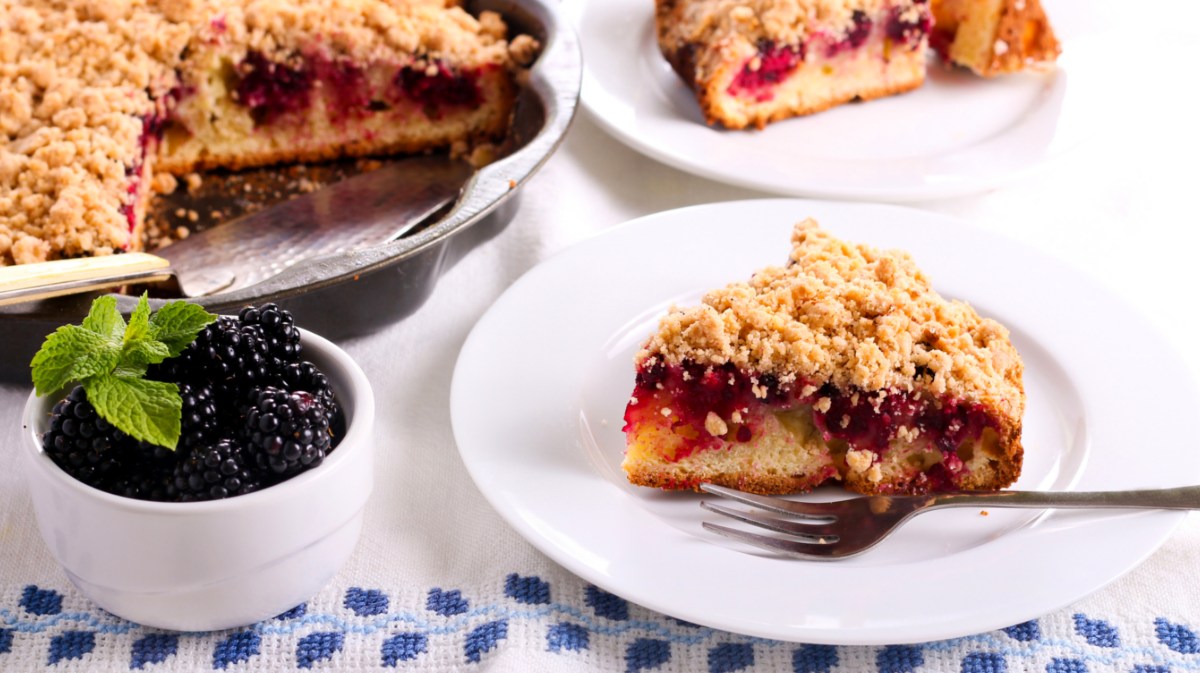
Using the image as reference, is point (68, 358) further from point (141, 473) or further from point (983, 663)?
point (983, 663)

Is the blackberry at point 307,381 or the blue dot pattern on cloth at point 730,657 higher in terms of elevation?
the blackberry at point 307,381

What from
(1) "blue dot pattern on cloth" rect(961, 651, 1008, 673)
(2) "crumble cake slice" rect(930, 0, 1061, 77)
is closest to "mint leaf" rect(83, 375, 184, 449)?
(1) "blue dot pattern on cloth" rect(961, 651, 1008, 673)

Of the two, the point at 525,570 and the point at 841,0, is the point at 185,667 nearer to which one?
the point at 525,570

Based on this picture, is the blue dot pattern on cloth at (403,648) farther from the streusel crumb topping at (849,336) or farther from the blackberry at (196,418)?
the streusel crumb topping at (849,336)

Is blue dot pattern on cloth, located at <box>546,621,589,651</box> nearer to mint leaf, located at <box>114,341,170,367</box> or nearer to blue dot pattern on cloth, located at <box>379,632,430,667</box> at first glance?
blue dot pattern on cloth, located at <box>379,632,430,667</box>

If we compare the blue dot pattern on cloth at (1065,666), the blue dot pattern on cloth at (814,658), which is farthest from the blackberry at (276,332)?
the blue dot pattern on cloth at (1065,666)
